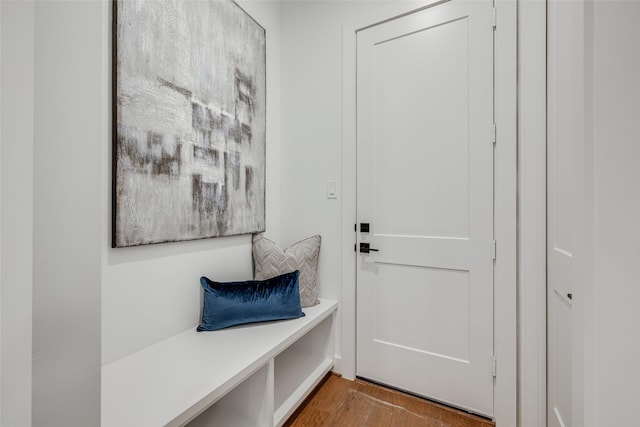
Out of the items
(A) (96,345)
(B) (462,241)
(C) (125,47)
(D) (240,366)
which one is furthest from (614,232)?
(C) (125,47)

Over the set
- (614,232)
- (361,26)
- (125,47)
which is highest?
(361,26)

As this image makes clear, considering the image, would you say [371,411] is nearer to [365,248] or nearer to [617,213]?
[365,248]

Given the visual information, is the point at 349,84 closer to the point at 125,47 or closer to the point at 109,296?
the point at 125,47

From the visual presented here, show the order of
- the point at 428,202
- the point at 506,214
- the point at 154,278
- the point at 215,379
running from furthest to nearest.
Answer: the point at 428,202 → the point at 506,214 → the point at 154,278 → the point at 215,379

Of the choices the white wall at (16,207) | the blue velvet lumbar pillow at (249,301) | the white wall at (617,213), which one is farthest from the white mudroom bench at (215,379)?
the white wall at (617,213)

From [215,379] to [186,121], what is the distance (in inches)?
44.2

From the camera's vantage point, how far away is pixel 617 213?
1.78 ft

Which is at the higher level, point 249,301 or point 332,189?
point 332,189

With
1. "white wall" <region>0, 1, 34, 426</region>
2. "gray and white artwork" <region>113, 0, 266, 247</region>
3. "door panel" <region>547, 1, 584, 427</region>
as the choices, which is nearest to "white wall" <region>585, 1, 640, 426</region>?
"door panel" <region>547, 1, 584, 427</region>

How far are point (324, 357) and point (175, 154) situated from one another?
5.00 feet

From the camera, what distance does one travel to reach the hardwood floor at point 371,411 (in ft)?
4.93

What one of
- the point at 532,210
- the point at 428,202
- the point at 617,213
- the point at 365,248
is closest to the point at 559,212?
the point at 532,210

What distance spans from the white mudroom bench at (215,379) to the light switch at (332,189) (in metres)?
0.70

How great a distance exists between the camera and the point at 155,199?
4.23ft
